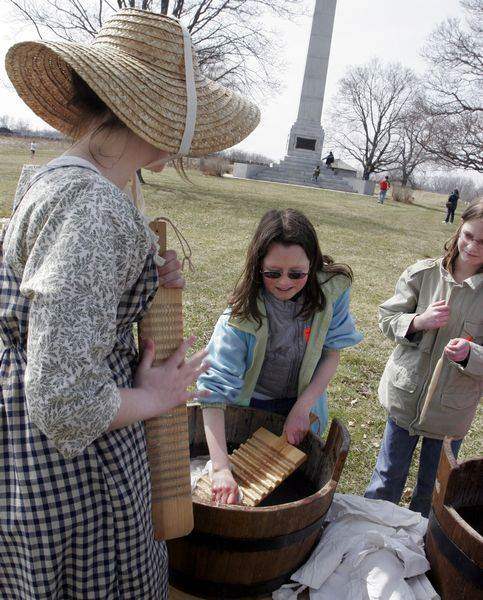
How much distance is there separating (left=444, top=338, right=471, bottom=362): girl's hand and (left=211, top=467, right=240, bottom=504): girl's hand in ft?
3.72

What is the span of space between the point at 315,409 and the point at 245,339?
510 mm

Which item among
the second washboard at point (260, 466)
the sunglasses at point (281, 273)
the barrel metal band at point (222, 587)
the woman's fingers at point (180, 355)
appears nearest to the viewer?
the woman's fingers at point (180, 355)

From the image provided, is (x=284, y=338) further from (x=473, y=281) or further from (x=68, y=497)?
(x=68, y=497)

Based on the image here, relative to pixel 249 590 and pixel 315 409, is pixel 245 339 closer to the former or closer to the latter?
pixel 315 409

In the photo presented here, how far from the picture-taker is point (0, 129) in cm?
5691

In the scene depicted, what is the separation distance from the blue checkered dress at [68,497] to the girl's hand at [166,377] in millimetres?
43

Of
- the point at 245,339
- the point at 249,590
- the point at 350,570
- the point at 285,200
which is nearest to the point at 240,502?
the point at 249,590

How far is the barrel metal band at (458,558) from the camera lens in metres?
1.66

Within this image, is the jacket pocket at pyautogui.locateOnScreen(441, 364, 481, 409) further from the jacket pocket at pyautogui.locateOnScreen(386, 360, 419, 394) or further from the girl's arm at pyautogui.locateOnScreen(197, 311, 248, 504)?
the girl's arm at pyautogui.locateOnScreen(197, 311, 248, 504)

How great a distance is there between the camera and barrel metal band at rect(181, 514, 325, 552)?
1.67 m

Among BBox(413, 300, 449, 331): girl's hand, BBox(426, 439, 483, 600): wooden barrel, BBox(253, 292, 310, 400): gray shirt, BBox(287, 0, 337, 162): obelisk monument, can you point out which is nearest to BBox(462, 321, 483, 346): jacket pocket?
BBox(413, 300, 449, 331): girl's hand

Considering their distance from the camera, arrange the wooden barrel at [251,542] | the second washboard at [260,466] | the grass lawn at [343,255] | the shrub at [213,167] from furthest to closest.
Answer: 1. the shrub at [213,167]
2. the grass lawn at [343,255]
3. the second washboard at [260,466]
4. the wooden barrel at [251,542]

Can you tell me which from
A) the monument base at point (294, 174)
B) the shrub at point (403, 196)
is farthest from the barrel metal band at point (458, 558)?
the shrub at point (403, 196)

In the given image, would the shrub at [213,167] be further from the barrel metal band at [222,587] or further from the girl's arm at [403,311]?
the barrel metal band at [222,587]
